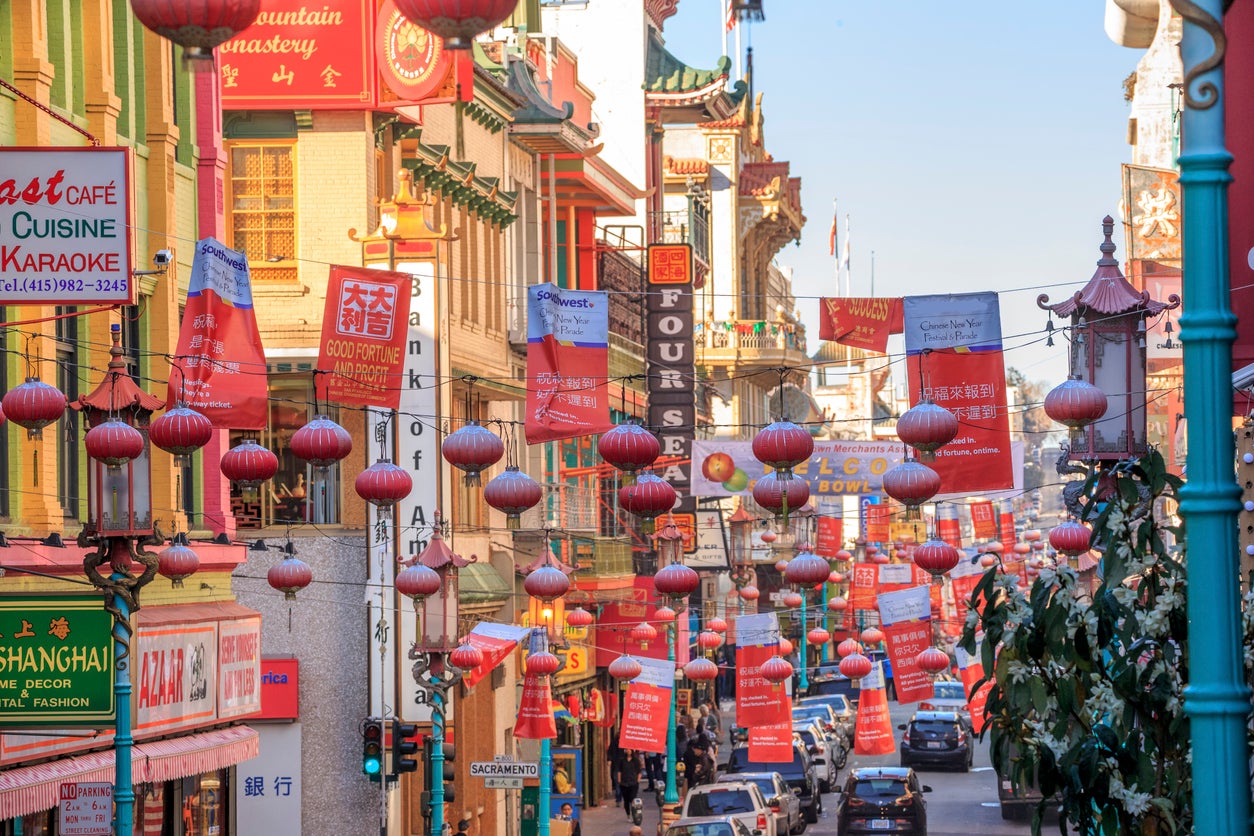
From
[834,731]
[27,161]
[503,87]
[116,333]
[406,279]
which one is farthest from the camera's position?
[834,731]

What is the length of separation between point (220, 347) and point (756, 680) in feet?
55.8

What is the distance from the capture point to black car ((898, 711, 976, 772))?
171 ft

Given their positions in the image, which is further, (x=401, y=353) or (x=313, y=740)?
(x=313, y=740)

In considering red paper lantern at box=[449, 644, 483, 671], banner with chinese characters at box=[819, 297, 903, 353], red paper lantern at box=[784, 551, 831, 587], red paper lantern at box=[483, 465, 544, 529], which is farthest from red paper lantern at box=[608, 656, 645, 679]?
red paper lantern at box=[483, 465, 544, 529]

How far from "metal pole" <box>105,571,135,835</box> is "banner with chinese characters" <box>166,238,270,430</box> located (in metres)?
3.26

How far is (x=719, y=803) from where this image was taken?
107 ft

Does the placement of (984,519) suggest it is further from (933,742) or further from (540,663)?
(540,663)

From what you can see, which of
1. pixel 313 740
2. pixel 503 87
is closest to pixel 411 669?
pixel 313 740

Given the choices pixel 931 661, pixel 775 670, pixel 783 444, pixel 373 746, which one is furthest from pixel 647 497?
pixel 931 661

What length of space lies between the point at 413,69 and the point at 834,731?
2606 centimetres

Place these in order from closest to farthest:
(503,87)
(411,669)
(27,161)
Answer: (27,161), (411,669), (503,87)

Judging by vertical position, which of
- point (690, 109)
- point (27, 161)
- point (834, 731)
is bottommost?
point (834, 731)

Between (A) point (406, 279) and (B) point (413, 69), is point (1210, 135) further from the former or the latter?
(B) point (413, 69)

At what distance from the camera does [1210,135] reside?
5.95 m
